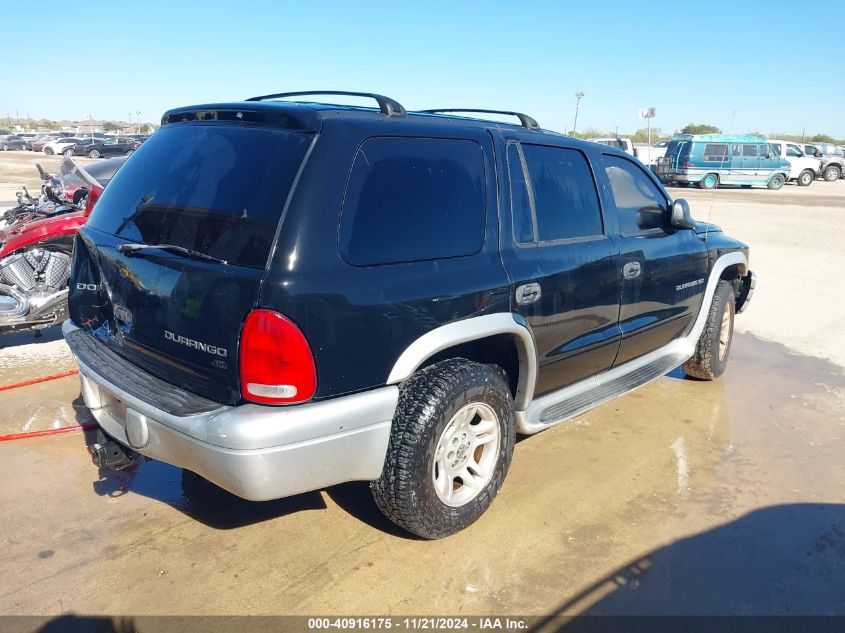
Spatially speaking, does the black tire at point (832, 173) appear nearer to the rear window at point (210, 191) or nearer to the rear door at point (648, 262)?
the rear door at point (648, 262)

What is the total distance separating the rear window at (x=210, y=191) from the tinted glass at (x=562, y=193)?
4.38 feet

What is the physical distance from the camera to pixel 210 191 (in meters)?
2.68

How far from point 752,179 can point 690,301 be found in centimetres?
2560

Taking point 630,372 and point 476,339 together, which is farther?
point 630,372

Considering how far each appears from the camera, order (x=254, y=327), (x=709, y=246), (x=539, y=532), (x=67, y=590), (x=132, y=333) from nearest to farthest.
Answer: (x=254, y=327)
(x=67, y=590)
(x=132, y=333)
(x=539, y=532)
(x=709, y=246)

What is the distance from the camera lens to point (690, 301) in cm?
457

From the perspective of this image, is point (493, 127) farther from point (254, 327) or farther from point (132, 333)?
point (132, 333)

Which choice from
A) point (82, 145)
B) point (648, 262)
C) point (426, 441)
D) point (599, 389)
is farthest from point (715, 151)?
point (82, 145)

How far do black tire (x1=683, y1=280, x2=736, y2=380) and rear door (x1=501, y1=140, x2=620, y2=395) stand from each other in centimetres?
146

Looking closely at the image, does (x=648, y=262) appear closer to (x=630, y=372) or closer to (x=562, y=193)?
(x=630, y=372)

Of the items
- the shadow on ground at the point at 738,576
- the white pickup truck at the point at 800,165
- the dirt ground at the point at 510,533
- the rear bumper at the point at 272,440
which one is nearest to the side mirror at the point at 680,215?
the dirt ground at the point at 510,533

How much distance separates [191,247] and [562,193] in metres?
1.94

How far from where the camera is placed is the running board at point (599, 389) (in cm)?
344

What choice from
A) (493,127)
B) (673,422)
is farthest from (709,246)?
(493,127)
